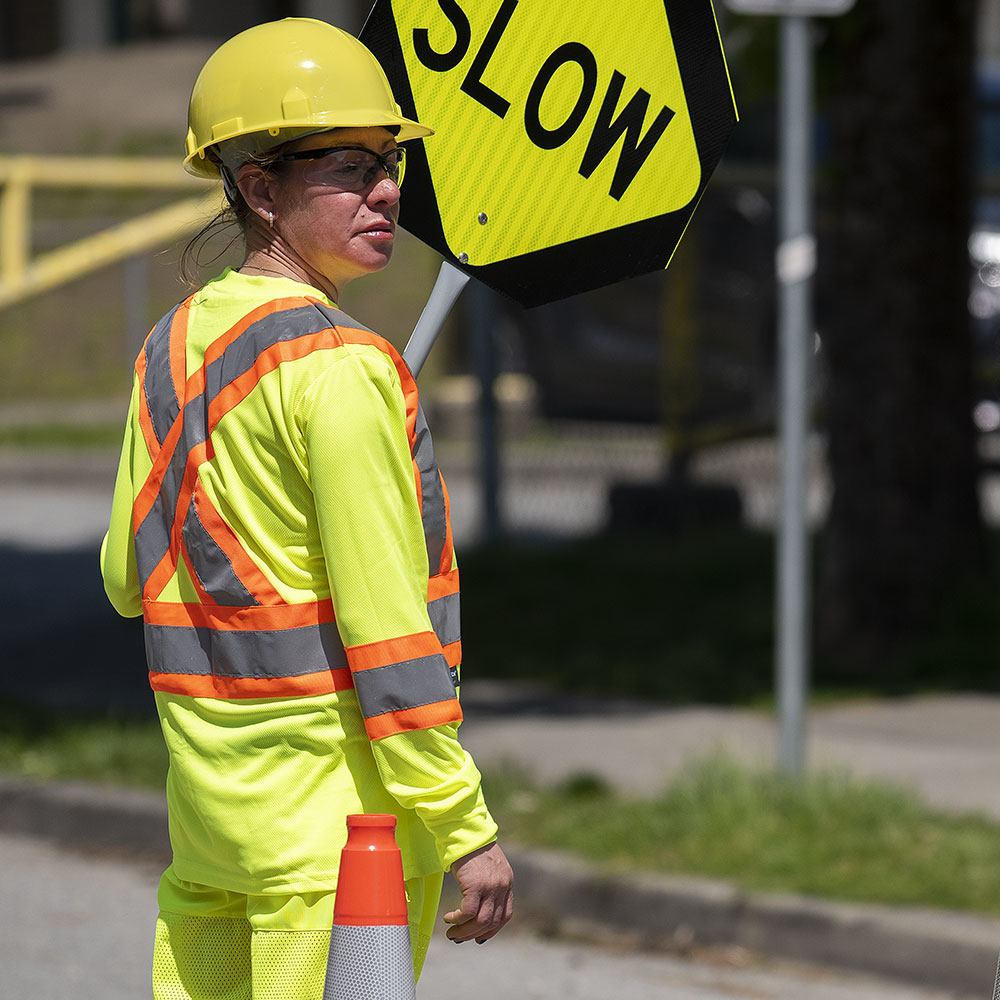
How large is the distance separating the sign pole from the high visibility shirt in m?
3.25

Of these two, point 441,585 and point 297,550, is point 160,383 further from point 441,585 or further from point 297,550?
point 441,585

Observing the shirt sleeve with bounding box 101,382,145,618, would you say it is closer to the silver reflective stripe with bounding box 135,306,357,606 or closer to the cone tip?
the silver reflective stripe with bounding box 135,306,357,606

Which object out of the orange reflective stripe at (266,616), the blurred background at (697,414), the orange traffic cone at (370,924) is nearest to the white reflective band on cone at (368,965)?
the orange traffic cone at (370,924)

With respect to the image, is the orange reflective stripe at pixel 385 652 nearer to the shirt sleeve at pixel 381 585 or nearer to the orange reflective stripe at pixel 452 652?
the shirt sleeve at pixel 381 585

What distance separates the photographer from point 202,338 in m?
2.35

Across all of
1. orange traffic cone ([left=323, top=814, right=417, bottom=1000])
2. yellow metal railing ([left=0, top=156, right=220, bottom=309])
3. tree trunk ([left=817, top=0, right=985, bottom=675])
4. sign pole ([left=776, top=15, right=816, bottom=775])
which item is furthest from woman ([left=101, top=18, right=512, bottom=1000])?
yellow metal railing ([left=0, top=156, right=220, bottom=309])

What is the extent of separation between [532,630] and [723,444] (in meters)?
2.50

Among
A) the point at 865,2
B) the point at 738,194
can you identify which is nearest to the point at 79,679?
the point at 865,2

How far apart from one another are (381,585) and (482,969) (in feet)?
9.52

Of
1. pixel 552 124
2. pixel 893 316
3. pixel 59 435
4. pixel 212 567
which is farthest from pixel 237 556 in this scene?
pixel 59 435

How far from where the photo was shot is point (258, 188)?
2361 millimetres

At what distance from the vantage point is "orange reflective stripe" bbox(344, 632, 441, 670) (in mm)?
2193

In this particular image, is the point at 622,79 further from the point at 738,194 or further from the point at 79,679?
the point at 738,194

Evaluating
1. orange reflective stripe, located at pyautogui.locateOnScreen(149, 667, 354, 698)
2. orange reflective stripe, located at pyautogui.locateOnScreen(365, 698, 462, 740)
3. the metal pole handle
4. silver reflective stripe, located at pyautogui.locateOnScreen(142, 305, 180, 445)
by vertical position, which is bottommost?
orange reflective stripe, located at pyautogui.locateOnScreen(365, 698, 462, 740)
